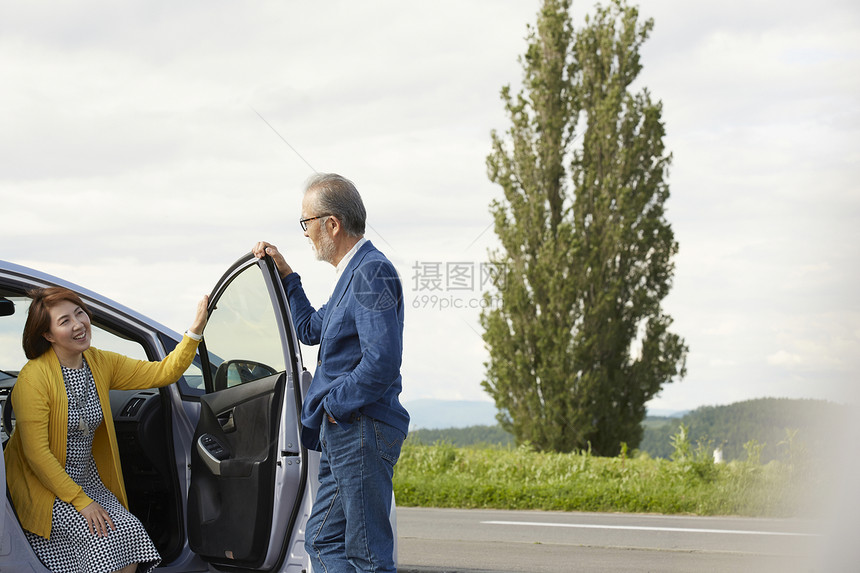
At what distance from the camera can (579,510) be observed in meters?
10.6

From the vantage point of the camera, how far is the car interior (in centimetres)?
412

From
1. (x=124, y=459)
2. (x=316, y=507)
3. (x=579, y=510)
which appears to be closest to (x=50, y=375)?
(x=124, y=459)

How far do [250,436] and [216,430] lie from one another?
26 centimetres

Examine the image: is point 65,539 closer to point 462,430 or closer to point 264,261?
point 264,261

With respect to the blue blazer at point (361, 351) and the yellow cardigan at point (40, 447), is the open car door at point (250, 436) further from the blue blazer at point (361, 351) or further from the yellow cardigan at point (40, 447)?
the yellow cardigan at point (40, 447)

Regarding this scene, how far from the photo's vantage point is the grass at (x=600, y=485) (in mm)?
10320

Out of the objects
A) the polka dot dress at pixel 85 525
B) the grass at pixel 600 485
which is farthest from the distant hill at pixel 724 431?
the polka dot dress at pixel 85 525

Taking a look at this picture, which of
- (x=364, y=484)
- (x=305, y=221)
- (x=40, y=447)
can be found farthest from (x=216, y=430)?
(x=305, y=221)

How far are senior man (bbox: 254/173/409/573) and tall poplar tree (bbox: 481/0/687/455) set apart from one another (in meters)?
15.0

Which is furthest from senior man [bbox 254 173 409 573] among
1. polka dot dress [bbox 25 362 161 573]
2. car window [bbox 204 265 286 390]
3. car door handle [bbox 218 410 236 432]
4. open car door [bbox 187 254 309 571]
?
polka dot dress [bbox 25 362 161 573]

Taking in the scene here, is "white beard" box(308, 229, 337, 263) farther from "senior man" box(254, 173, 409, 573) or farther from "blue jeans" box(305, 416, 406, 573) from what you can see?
"blue jeans" box(305, 416, 406, 573)

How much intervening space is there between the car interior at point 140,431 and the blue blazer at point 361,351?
1.12 metres

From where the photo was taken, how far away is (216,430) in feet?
12.7

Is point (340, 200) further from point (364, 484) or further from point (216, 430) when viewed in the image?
point (216, 430)
